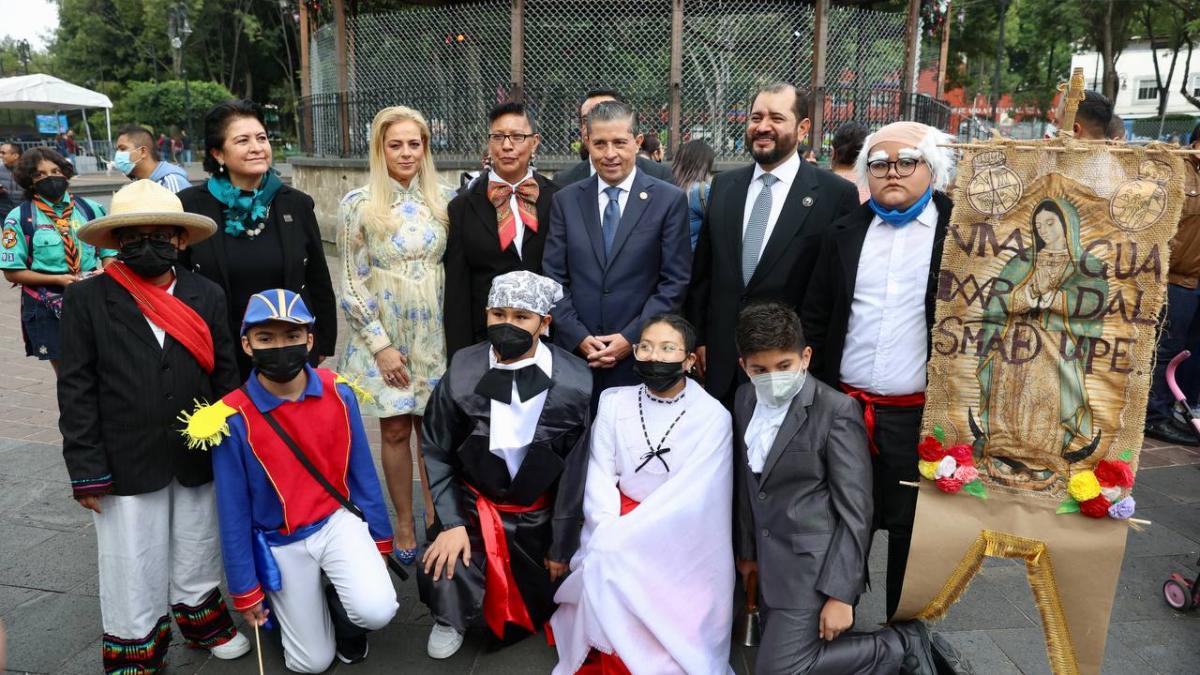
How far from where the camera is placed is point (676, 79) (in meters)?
9.86

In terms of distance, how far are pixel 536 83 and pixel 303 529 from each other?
800 cm

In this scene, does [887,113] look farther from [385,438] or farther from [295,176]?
[295,176]

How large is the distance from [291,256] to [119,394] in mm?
1053

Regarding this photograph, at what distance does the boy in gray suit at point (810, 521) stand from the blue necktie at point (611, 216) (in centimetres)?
101

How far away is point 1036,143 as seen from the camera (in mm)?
2701

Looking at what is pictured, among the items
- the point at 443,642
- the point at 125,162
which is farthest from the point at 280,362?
the point at 125,162

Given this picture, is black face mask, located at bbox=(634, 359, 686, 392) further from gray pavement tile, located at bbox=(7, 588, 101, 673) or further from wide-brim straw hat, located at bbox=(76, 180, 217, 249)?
gray pavement tile, located at bbox=(7, 588, 101, 673)

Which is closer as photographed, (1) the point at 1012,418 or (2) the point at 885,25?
(1) the point at 1012,418

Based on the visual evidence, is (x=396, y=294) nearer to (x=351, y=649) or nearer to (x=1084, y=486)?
(x=351, y=649)

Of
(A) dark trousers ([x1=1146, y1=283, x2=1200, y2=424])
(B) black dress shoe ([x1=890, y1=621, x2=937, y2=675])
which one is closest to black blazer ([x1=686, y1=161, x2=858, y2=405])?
(B) black dress shoe ([x1=890, y1=621, x2=937, y2=675])

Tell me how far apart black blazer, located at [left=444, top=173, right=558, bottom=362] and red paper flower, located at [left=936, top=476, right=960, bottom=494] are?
2.14m

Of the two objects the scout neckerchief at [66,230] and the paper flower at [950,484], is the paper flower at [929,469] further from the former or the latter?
the scout neckerchief at [66,230]

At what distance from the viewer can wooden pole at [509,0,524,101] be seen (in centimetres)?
984

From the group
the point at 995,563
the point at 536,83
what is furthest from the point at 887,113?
the point at 995,563
